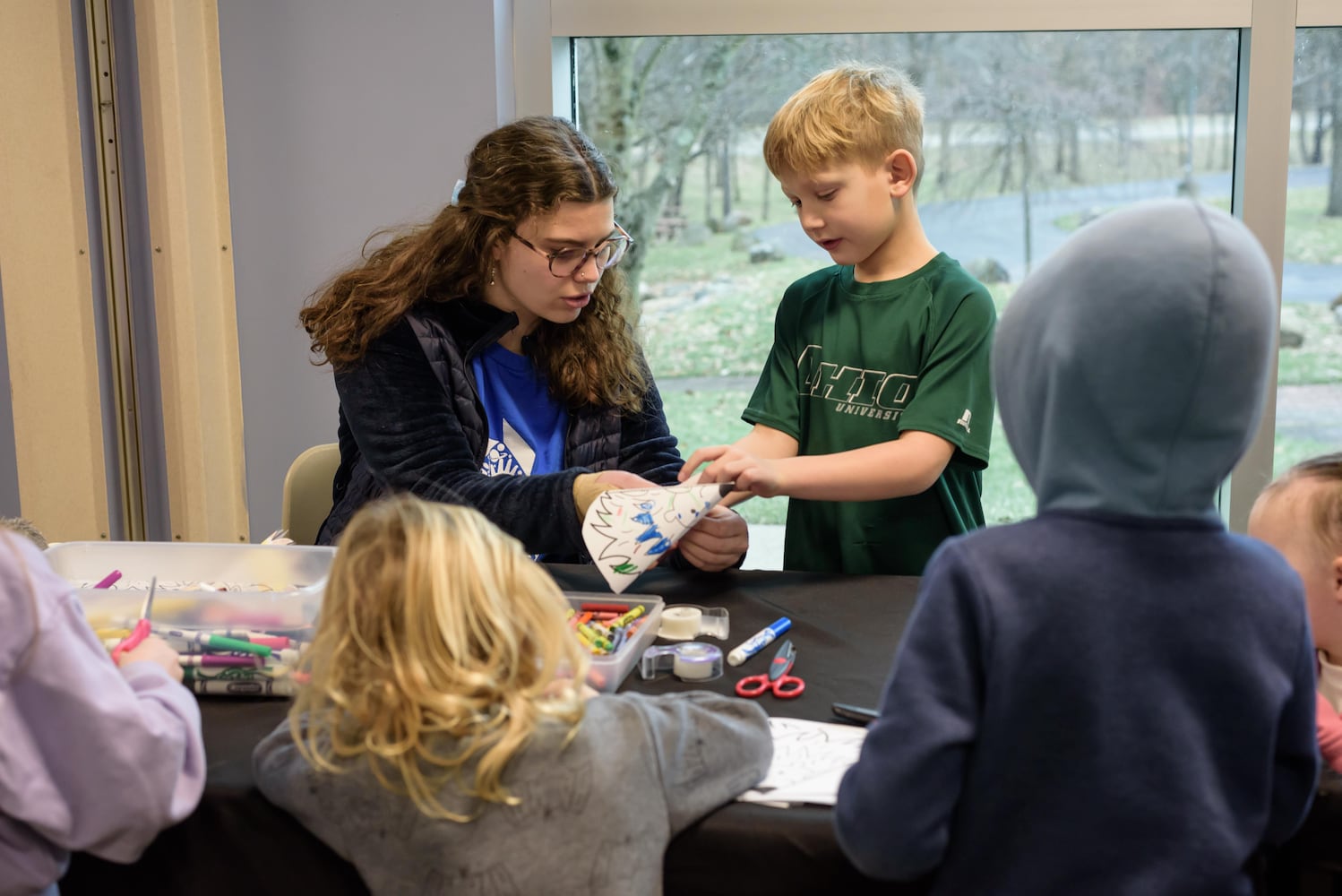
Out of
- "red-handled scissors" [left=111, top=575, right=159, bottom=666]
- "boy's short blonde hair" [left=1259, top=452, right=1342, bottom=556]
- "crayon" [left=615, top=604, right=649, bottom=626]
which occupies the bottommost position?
"crayon" [left=615, top=604, right=649, bottom=626]

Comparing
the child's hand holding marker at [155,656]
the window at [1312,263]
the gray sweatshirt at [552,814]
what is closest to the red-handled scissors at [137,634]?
the child's hand holding marker at [155,656]

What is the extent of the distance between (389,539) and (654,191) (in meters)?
2.14

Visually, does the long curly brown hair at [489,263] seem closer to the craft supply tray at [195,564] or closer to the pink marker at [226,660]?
the craft supply tray at [195,564]

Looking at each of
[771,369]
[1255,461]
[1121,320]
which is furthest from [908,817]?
[1255,461]

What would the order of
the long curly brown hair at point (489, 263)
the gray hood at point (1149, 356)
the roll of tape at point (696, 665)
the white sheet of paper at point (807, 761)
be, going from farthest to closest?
the long curly brown hair at point (489, 263) < the roll of tape at point (696, 665) < the white sheet of paper at point (807, 761) < the gray hood at point (1149, 356)

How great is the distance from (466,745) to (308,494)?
1.48m

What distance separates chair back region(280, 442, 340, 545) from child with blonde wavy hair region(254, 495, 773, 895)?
4.39ft

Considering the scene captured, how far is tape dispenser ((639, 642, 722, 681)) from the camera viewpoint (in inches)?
53.3

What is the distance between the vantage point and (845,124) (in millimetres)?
1793

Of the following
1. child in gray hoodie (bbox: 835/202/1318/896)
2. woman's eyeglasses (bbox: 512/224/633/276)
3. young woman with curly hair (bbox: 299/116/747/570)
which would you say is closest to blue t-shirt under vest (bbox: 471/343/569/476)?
young woman with curly hair (bbox: 299/116/747/570)

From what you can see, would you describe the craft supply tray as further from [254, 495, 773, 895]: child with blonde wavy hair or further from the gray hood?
the gray hood

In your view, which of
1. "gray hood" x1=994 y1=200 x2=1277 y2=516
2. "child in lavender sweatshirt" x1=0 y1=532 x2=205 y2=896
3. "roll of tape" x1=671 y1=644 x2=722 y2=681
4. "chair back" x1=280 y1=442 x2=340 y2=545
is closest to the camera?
"gray hood" x1=994 y1=200 x2=1277 y2=516

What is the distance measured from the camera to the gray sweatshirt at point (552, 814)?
1027 millimetres

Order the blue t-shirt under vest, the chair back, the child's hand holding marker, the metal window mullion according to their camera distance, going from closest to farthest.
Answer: the child's hand holding marker
the blue t-shirt under vest
the chair back
the metal window mullion
